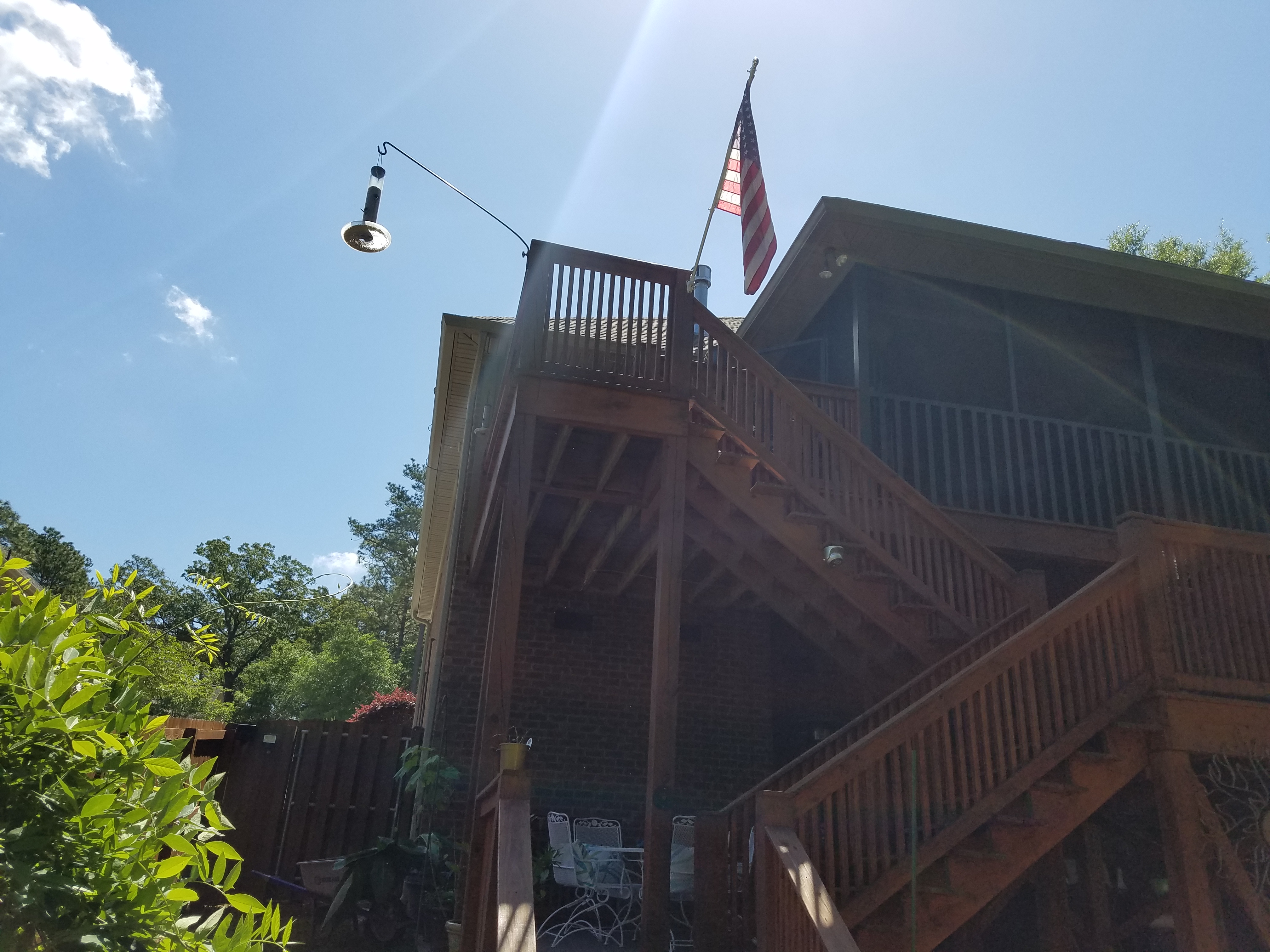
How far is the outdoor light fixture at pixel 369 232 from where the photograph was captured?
23.1ft

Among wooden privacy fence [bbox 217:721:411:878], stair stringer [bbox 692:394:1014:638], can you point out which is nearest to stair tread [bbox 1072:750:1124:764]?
stair stringer [bbox 692:394:1014:638]

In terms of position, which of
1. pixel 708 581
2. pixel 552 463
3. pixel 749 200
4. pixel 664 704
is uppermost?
pixel 749 200

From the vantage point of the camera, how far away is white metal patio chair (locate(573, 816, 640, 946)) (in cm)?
602

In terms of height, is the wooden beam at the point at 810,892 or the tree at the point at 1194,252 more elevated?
the tree at the point at 1194,252

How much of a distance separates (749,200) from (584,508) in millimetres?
2904

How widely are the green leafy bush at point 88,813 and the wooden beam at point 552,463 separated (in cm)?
415

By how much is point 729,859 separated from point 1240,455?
746 cm

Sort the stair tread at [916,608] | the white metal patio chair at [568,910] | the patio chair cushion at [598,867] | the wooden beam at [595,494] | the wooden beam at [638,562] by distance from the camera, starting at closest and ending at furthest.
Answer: the white metal patio chair at [568,910]
the patio chair cushion at [598,867]
the stair tread at [916,608]
the wooden beam at [595,494]
the wooden beam at [638,562]

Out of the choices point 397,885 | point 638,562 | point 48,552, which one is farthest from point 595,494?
point 48,552

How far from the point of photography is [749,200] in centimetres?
752

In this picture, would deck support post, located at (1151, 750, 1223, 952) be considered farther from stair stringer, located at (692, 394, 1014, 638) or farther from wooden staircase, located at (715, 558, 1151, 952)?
stair stringer, located at (692, 394, 1014, 638)

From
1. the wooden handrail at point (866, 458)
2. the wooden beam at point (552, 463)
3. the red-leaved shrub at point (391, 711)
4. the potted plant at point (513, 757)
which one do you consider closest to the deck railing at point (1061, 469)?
the wooden handrail at point (866, 458)

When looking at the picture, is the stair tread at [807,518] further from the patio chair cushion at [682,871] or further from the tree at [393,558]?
the tree at [393,558]

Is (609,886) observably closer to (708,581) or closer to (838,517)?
(708,581)
